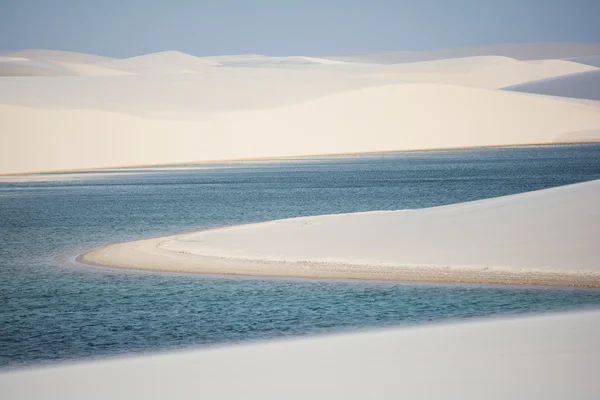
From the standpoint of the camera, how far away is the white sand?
255 ft

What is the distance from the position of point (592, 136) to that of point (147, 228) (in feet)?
228

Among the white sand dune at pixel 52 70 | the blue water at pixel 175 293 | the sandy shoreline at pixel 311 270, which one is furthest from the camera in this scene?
the white sand dune at pixel 52 70

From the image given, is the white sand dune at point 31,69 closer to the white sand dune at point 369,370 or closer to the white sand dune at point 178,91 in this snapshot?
the white sand dune at point 178,91

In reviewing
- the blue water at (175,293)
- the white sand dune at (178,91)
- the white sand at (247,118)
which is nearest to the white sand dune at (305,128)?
the white sand at (247,118)

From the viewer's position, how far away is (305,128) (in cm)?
9162

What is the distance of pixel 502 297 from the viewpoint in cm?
1603

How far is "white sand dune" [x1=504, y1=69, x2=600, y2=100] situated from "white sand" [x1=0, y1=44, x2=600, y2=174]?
19240 millimetres

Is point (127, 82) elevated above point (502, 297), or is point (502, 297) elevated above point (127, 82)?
point (127, 82)

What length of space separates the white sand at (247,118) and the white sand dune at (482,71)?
44422 millimetres

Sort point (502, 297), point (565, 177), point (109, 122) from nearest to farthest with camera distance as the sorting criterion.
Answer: point (502, 297) → point (565, 177) → point (109, 122)

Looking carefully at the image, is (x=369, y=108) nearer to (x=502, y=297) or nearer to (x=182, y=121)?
(x=182, y=121)

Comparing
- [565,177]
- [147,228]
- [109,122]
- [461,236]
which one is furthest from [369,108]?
[461,236]

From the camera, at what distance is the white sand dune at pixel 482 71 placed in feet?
502

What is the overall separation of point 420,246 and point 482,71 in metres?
144
